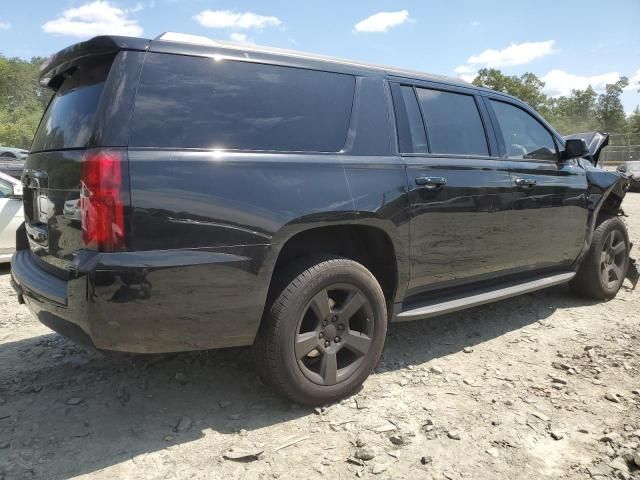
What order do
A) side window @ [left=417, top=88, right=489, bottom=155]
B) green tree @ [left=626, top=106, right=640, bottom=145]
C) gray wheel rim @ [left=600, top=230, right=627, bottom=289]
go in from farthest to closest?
green tree @ [left=626, top=106, right=640, bottom=145], gray wheel rim @ [left=600, top=230, right=627, bottom=289], side window @ [left=417, top=88, right=489, bottom=155]

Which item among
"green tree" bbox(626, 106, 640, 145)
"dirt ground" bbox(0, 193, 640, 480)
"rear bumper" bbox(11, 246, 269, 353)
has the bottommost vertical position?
"dirt ground" bbox(0, 193, 640, 480)

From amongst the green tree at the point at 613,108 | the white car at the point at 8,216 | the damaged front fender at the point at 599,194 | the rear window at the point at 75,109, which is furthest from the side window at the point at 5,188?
the green tree at the point at 613,108

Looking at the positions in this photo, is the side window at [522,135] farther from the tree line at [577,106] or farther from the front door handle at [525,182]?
the tree line at [577,106]

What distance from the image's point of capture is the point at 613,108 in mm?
70688

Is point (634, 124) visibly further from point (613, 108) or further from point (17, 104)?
point (17, 104)

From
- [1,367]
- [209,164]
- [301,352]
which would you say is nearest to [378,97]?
[209,164]

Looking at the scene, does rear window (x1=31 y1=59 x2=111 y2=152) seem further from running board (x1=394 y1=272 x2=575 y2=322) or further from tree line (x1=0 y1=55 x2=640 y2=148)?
tree line (x1=0 y1=55 x2=640 y2=148)

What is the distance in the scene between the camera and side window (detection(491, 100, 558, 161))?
160 inches

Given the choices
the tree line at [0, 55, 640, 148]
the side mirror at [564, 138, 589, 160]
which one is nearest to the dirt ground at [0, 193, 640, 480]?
the side mirror at [564, 138, 589, 160]

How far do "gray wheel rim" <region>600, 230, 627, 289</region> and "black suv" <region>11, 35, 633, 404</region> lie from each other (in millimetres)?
1854

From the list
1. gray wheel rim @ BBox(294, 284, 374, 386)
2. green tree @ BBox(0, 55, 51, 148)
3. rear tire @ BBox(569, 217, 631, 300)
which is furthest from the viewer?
green tree @ BBox(0, 55, 51, 148)

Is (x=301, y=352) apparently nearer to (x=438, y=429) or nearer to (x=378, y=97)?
(x=438, y=429)

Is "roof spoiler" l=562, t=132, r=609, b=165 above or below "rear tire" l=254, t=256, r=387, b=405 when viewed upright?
above

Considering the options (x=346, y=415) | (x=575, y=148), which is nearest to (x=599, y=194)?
(x=575, y=148)
